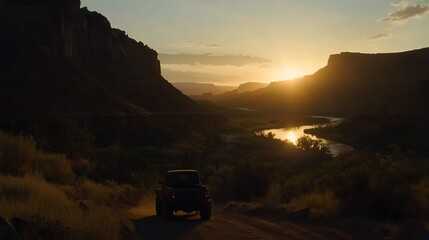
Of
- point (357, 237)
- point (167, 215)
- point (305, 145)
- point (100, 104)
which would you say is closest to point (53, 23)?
point (100, 104)

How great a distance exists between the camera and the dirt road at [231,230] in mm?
13852

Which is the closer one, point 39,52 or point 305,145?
point 305,145

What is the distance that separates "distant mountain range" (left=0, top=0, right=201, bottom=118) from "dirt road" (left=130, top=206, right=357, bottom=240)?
152 feet

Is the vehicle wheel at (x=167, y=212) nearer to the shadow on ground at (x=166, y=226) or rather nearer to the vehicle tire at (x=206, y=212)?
the shadow on ground at (x=166, y=226)

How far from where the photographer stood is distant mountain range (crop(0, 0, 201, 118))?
65812mm

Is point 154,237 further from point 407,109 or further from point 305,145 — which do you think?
point 407,109

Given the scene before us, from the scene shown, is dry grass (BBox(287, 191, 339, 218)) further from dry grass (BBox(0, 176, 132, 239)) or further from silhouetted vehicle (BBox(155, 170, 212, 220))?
dry grass (BBox(0, 176, 132, 239))

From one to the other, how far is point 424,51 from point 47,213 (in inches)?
6635

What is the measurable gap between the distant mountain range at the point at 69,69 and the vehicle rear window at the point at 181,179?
1728 inches

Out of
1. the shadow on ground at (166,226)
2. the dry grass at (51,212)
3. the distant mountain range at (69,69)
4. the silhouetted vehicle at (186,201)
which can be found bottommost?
the shadow on ground at (166,226)

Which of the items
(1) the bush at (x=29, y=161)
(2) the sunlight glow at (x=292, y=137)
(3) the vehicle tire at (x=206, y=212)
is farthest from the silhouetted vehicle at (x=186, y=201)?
(2) the sunlight glow at (x=292, y=137)

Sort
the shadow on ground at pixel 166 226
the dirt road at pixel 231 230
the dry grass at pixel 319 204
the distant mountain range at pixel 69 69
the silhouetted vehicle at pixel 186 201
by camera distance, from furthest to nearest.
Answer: the distant mountain range at pixel 69 69 → the silhouetted vehicle at pixel 186 201 → the dry grass at pixel 319 204 → the shadow on ground at pixel 166 226 → the dirt road at pixel 231 230

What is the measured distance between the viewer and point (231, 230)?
14.9 meters

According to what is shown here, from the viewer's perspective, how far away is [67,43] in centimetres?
8938
